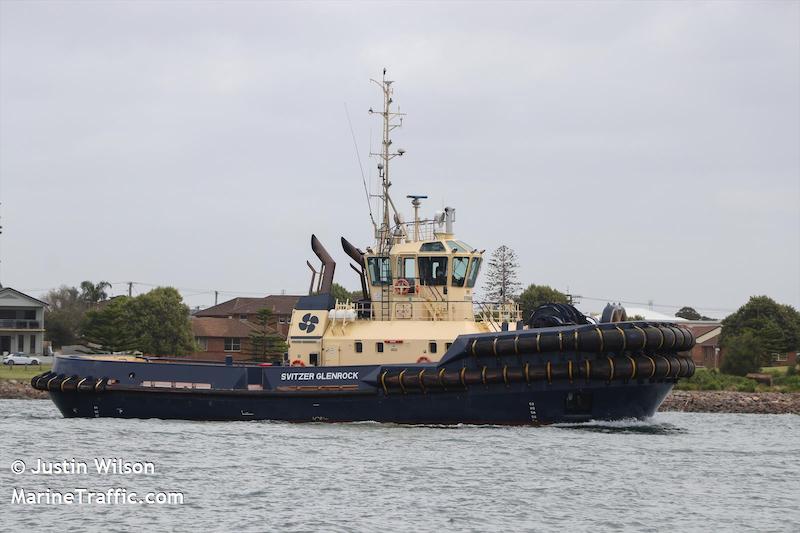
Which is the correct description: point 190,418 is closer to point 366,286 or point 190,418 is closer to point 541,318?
point 366,286

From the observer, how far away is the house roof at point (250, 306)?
78500 mm

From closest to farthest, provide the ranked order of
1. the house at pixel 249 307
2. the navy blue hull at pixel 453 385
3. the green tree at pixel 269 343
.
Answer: the navy blue hull at pixel 453 385, the green tree at pixel 269 343, the house at pixel 249 307

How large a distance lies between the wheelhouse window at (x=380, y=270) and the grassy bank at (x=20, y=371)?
24845 millimetres

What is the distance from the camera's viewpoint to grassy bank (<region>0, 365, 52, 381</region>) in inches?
2046

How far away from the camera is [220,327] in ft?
237

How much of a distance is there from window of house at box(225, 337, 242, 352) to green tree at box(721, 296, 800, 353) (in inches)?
1083

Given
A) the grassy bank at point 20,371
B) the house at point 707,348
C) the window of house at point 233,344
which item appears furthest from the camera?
the house at point 707,348

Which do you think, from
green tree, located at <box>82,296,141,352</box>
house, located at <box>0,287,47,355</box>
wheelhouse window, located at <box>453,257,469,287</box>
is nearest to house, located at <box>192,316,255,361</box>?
green tree, located at <box>82,296,141,352</box>

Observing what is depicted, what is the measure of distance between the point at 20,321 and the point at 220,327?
11.5 meters

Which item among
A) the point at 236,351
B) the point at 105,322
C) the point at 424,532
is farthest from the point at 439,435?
the point at 236,351

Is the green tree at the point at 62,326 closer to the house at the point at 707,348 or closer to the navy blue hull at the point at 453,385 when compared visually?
the house at the point at 707,348

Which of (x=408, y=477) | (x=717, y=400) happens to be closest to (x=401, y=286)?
(x=408, y=477)

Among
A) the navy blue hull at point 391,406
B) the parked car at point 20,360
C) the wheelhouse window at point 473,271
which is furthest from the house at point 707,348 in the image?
the navy blue hull at point 391,406

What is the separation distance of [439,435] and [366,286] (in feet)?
20.9
